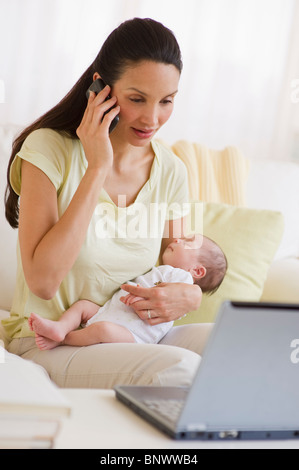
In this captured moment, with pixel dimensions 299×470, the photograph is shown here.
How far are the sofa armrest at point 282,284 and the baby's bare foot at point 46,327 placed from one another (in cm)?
85

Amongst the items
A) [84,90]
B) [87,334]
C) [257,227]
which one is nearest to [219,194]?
[257,227]

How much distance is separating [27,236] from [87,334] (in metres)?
0.25

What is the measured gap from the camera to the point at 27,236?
134 centimetres

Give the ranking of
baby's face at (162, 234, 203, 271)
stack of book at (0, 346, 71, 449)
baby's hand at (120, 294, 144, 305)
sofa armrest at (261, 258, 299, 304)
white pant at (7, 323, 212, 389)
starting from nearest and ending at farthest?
stack of book at (0, 346, 71, 449) < white pant at (7, 323, 212, 389) < baby's hand at (120, 294, 144, 305) < baby's face at (162, 234, 203, 271) < sofa armrest at (261, 258, 299, 304)

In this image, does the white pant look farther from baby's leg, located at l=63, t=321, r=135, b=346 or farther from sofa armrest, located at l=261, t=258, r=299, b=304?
sofa armrest, located at l=261, t=258, r=299, b=304

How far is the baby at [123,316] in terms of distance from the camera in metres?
1.37

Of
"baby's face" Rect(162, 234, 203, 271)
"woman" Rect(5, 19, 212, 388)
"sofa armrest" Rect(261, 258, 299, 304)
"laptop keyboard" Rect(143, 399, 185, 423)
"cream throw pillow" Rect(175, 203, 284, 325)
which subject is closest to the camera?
"laptop keyboard" Rect(143, 399, 185, 423)

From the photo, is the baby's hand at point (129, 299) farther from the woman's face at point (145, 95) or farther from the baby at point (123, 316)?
the woman's face at point (145, 95)

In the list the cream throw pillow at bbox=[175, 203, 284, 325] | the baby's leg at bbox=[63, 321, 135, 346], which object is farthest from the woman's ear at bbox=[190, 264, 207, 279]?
the baby's leg at bbox=[63, 321, 135, 346]

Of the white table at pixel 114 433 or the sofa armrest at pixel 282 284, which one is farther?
the sofa armrest at pixel 282 284

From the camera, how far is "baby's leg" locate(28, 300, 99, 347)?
4.42 ft

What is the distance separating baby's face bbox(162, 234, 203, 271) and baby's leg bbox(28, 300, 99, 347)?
0.95 feet

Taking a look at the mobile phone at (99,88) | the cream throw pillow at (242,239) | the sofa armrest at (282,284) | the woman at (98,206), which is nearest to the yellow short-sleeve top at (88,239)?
the woman at (98,206)
